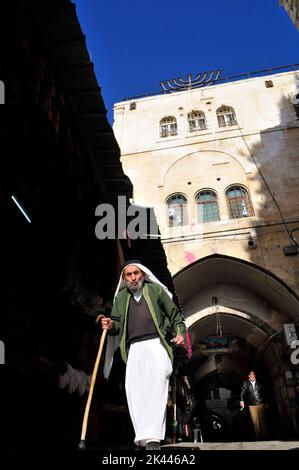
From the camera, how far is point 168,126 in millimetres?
17500

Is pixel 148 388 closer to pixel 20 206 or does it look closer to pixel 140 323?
pixel 140 323

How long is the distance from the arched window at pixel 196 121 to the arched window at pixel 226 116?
0.84m

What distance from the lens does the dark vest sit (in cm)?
308

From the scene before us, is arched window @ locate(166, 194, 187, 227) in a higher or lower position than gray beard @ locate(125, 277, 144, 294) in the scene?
higher

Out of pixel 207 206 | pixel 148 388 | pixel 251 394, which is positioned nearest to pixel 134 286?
pixel 148 388

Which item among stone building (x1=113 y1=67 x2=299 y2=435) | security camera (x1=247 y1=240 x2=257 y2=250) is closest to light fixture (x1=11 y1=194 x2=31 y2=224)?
stone building (x1=113 y1=67 x2=299 y2=435)

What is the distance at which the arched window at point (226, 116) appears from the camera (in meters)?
16.5

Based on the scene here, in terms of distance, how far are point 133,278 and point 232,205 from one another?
37.7ft

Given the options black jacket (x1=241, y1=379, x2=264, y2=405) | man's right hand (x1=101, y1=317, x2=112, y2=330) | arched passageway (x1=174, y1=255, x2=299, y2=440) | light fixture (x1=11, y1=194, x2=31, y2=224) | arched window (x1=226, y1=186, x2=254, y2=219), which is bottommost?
man's right hand (x1=101, y1=317, x2=112, y2=330)

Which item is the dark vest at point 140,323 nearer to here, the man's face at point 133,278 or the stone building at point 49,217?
the man's face at point 133,278

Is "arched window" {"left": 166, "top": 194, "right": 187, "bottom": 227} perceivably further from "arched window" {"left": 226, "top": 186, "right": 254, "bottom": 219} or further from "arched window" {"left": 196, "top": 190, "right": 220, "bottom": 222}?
"arched window" {"left": 226, "top": 186, "right": 254, "bottom": 219}

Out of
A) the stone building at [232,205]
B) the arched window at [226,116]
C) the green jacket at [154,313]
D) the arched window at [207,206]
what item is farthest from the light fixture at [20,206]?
the arched window at [226,116]

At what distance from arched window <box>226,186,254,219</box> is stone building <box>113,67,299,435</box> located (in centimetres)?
5
